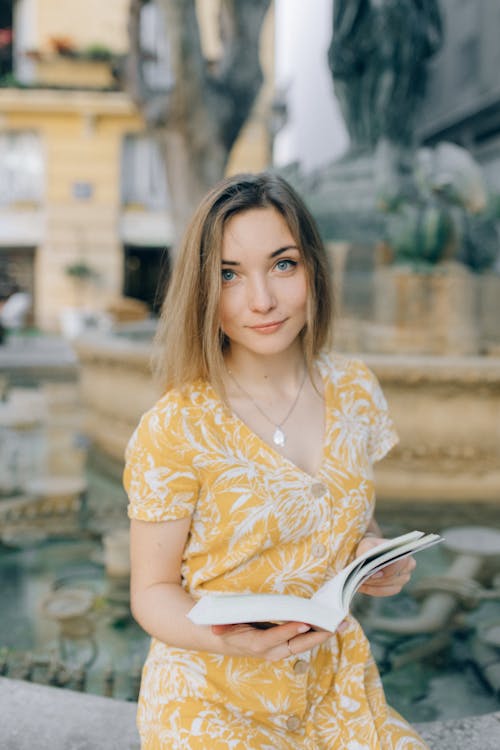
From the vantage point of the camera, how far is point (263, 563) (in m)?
1.38

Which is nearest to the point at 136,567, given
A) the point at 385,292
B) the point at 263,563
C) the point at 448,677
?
the point at 263,563

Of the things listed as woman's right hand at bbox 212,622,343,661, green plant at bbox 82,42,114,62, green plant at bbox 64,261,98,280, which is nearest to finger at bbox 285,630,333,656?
woman's right hand at bbox 212,622,343,661

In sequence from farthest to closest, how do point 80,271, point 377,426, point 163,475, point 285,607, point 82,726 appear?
point 80,271
point 82,726
point 377,426
point 163,475
point 285,607

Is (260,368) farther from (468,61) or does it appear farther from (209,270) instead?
(468,61)

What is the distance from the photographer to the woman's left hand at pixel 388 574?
4.74ft

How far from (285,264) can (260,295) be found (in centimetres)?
8

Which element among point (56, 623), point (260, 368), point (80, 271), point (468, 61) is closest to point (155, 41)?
point (80, 271)

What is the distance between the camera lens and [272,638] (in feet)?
3.85

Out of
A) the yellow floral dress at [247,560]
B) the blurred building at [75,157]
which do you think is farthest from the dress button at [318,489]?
the blurred building at [75,157]

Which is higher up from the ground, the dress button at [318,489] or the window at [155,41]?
the window at [155,41]

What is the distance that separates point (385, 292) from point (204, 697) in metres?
3.81

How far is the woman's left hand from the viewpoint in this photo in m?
1.44

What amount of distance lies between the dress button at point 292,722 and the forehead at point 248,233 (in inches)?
30.0

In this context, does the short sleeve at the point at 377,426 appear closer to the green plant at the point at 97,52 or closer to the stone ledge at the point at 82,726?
the stone ledge at the point at 82,726
